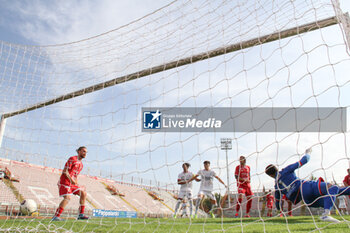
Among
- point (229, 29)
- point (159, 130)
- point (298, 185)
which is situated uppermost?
point (229, 29)

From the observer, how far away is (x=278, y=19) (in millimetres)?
3807

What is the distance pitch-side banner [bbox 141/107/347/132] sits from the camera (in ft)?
9.30

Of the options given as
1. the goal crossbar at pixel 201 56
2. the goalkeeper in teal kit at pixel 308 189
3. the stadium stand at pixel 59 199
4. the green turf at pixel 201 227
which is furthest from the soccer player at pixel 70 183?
the stadium stand at pixel 59 199

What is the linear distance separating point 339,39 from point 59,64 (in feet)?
20.9

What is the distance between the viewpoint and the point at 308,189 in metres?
3.57

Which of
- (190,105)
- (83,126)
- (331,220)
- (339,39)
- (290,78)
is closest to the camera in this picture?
(339,39)

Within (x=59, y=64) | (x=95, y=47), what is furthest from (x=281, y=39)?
(x=59, y=64)

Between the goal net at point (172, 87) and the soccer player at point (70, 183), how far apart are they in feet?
0.63

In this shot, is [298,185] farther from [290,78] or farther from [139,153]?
[139,153]

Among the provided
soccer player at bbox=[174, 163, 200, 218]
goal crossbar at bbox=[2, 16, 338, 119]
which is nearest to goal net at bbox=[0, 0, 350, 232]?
goal crossbar at bbox=[2, 16, 338, 119]

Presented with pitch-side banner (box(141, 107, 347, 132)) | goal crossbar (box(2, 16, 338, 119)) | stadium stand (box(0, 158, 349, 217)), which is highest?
goal crossbar (box(2, 16, 338, 119))

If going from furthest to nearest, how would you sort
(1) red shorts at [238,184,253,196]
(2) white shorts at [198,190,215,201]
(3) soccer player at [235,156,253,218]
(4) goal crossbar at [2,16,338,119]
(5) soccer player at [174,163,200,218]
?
(5) soccer player at [174,163,200,218]
(2) white shorts at [198,190,215,201]
(1) red shorts at [238,184,253,196]
(3) soccer player at [235,156,253,218]
(4) goal crossbar at [2,16,338,119]

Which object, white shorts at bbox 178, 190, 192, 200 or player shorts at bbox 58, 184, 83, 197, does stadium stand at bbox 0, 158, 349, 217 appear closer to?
white shorts at bbox 178, 190, 192, 200

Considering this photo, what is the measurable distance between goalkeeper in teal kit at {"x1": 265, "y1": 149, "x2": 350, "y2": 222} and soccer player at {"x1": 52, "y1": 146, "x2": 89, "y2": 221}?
3401mm
